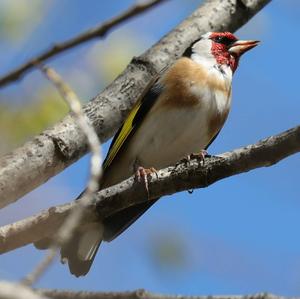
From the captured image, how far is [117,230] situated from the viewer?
4270 millimetres

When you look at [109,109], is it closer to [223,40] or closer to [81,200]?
[223,40]

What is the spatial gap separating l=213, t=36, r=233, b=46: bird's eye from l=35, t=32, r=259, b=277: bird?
0.48 m

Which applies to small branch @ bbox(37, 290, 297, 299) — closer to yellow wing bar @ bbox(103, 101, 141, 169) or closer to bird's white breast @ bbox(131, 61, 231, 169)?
yellow wing bar @ bbox(103, 101, 141, 169)

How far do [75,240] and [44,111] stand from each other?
2.62 feet

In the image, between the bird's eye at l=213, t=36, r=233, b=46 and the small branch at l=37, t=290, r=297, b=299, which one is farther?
the bird's eye at l=213, t=36, r=233, b=46

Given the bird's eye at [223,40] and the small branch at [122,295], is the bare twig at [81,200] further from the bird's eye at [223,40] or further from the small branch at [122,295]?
the bird's eye at [223,40]

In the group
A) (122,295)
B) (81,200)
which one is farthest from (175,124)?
(81,200)

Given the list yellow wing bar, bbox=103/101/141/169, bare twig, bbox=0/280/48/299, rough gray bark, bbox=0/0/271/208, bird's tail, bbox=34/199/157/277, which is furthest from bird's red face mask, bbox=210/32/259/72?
bare twig, bbox=0/280/48/299

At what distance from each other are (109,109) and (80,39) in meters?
2.80

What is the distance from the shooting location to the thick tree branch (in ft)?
8.87

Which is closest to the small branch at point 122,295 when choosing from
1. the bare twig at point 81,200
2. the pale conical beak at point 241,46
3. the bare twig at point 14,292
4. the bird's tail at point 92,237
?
the bare twig at point 81,200

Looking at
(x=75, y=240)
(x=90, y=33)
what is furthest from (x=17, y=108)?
(x=90, y=33)

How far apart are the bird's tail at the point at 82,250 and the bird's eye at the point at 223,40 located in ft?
5.62

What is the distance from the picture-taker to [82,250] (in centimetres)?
415
